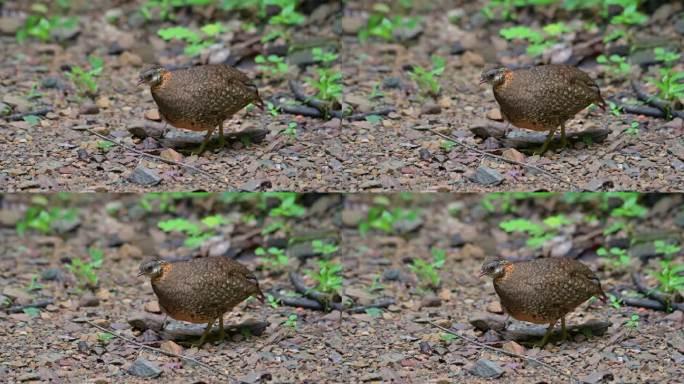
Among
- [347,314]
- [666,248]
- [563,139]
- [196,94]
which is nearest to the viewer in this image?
[196,94]

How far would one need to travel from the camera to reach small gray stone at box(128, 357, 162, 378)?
7281 mm

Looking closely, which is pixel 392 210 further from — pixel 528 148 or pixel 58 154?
pixel 58 154

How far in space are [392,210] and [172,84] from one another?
5.38ft

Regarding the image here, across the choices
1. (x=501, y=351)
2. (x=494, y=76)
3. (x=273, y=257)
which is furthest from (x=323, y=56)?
(x=501, y=351)

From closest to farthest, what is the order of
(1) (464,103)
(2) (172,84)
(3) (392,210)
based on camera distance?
(2) (172,84)
(1) (464,103)
(3) (392,210)

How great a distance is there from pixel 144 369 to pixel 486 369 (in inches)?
69.3

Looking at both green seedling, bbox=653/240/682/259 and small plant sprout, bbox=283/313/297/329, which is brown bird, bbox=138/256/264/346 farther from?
green seedling, bbox=653/240/682/259

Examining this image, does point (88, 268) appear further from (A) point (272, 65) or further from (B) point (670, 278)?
(B) point (670, 278)

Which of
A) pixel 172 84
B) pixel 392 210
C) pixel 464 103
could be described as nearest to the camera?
pixel 172 84

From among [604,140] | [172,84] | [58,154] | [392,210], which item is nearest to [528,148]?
[604,140]

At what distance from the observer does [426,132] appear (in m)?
7.54

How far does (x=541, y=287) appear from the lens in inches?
286

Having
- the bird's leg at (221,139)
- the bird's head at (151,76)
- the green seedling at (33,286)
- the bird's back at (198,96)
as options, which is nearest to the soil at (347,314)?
the green seedling at (33,286)

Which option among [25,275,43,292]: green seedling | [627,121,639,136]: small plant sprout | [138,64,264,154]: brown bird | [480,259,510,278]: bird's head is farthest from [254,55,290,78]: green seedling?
[627,121,639,136]: small plant sprout
